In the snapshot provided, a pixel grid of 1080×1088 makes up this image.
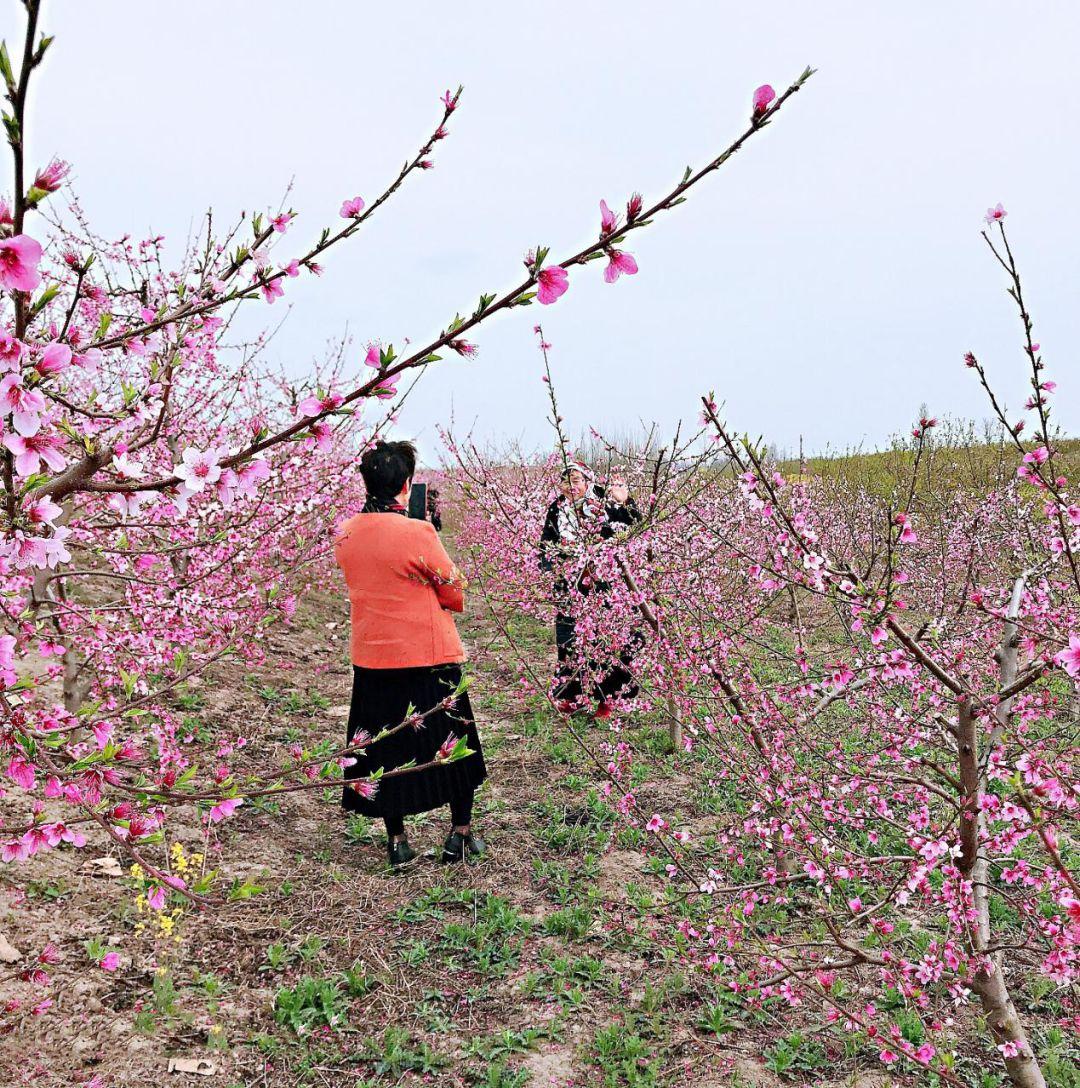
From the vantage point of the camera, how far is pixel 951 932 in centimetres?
293

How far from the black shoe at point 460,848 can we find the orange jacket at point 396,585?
46.1 inches

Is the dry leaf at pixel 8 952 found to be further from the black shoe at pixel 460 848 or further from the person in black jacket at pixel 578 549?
the person in black jacket at pixel 578 549

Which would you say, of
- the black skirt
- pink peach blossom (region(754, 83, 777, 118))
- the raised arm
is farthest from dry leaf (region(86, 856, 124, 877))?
pink peach blossom (region(754, 83, 777, 118))

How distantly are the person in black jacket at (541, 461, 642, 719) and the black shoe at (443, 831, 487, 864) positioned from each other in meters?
1.50

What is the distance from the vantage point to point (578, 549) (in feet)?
18.4

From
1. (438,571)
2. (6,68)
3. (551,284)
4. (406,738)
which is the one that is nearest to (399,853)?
(406,738)

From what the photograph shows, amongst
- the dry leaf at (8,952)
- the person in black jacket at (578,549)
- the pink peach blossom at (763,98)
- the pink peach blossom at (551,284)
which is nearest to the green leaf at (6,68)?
the pink peach blossom at (551,284)

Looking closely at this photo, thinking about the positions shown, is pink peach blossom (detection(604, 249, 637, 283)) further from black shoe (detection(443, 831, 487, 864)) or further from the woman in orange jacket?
black shoe (detection(443, 831, 487, 864))

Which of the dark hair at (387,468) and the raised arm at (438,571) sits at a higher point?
the dark hair at (387,468)

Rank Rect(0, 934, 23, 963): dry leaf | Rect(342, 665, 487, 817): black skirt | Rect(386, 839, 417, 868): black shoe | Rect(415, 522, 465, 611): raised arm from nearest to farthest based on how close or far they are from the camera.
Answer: Rect(0, 934, 23, 963): dry leaf → Rect(415, 522, 465, 611): raised arm → Rect(342, 665, 487, 817): black skirt → Rect(386, 839, 417, 868): black shoe

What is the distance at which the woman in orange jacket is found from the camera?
13.3 ft

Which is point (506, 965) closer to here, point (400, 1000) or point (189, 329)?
point (400, 1000)

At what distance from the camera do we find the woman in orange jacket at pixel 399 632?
405cm

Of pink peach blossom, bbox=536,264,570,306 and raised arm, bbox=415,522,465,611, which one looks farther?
raised arm, bbox=415,522,465,611
